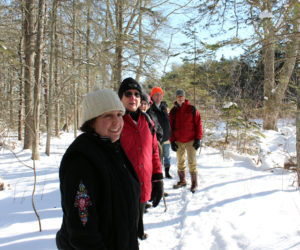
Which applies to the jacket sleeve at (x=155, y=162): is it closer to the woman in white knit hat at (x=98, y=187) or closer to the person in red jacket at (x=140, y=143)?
the person in red jacket at (x=140, y=143)

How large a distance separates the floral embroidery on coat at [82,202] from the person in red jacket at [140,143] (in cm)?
111

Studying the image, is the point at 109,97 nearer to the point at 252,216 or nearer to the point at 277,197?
the point at 252,216

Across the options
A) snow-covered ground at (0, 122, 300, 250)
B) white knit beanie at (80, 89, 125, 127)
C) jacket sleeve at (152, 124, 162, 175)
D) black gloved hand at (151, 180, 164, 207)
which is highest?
white knit beanie at (80, 89, 125, 127)

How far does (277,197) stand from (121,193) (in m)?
3.25

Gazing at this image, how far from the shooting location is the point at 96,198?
98cm

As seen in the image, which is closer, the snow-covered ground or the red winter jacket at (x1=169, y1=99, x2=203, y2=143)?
the snow-covered ground

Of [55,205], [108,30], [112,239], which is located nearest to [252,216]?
[112,239]

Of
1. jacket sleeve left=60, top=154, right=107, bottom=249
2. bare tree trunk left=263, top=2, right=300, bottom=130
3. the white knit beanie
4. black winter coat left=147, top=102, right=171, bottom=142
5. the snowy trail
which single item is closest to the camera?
jacket sleeve left=60, top=154, right=107, bottom=249

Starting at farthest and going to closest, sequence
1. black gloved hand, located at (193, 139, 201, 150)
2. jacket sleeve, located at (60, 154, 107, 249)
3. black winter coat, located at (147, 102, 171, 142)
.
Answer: black winter coat, located at (147, 102, 171, 142)
black gloved hand, located at (193, 139, 201, 150)
jacket sleeve, located at (60, 154, 107, 249)

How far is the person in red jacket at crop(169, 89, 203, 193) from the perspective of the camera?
4.10m

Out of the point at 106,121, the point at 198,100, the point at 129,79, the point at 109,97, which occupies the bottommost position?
the point at 106,121

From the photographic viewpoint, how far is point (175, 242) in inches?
97.4

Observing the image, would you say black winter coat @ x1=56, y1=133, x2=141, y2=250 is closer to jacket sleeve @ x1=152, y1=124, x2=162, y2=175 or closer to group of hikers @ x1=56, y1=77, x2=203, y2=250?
group of hikers @ x1=56, y1=77, x2=203, y2=250

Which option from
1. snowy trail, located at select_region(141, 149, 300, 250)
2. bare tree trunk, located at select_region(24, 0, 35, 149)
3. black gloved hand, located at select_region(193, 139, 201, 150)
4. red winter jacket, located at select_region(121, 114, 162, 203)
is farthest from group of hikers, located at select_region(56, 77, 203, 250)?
bare tree trunk, located at select_region(24, 0, 35, 149)
